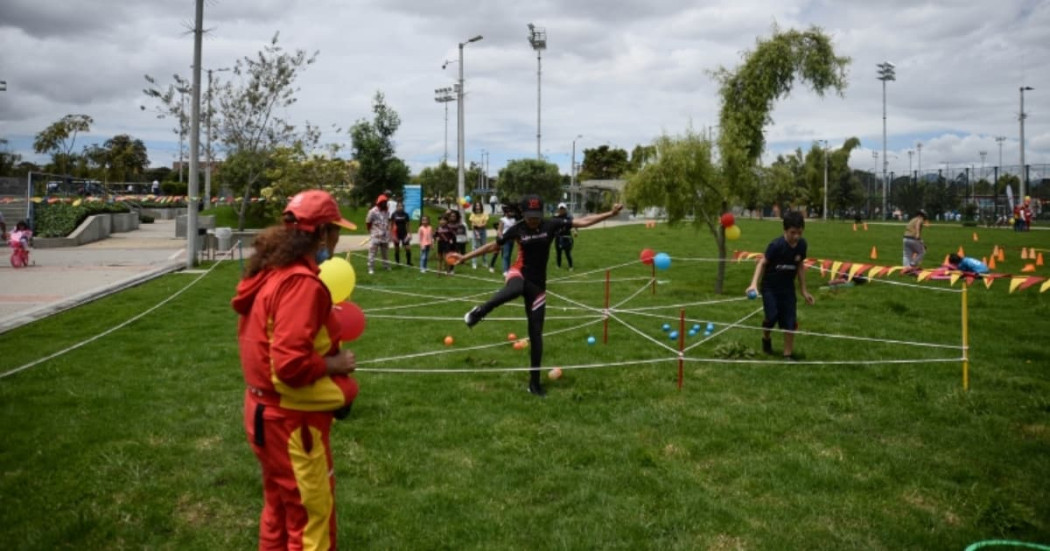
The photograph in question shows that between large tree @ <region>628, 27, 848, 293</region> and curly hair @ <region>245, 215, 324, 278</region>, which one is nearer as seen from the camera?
curly hair @ <region>245, 215, 324, 278</region>

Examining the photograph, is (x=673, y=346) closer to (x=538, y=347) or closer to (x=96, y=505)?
(x=538, y=347)

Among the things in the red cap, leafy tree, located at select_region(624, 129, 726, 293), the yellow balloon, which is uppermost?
leafy tree, located at select_region(624, 129, 726, 293)

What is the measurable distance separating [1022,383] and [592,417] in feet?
16.3

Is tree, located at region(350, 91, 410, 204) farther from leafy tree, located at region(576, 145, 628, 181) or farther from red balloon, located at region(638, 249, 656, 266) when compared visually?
leafy tree, located at region(576, 145, 628, 181)

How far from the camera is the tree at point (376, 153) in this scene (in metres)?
46.4

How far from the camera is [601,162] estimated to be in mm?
102250

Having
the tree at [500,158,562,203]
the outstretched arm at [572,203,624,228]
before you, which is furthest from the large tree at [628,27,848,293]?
the tree at [500,158,562,203]

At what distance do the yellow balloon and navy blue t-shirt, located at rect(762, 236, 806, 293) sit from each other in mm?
6648

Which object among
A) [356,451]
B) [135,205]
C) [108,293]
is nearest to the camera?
[356,451]

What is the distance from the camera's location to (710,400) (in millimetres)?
7422

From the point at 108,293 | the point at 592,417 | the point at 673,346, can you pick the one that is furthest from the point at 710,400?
the point at 108,293

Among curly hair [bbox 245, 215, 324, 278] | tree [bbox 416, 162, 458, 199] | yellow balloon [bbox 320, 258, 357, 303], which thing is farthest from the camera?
tree [bbox 416, 162, 458, 199]

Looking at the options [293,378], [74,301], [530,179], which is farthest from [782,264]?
[530,179]

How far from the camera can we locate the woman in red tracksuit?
10.1 feet
